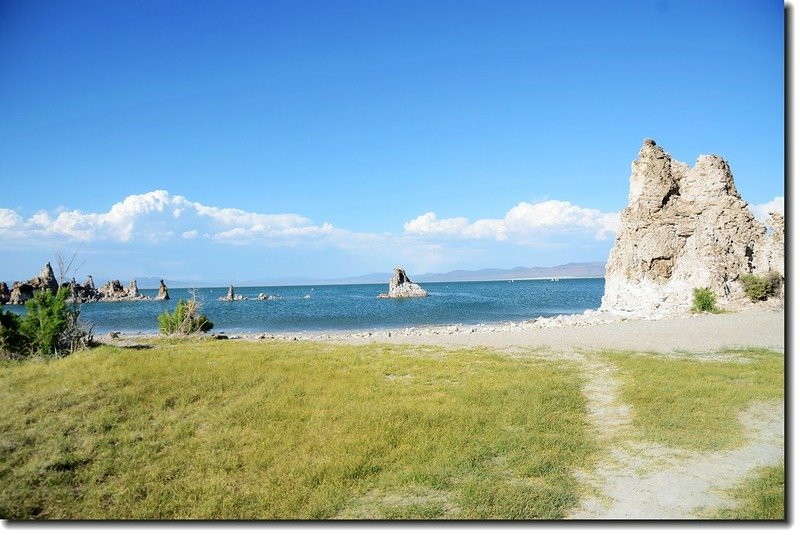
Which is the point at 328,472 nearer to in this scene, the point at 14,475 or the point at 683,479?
the point at 14,475

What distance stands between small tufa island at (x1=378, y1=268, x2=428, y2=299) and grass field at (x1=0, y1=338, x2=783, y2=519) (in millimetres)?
92424

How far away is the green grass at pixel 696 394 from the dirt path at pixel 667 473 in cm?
31

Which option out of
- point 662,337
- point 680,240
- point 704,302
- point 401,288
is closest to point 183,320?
point 662,337

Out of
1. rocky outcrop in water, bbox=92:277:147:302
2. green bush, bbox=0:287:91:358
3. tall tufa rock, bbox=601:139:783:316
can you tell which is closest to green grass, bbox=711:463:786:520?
green bush, bbox=0:287:91:358

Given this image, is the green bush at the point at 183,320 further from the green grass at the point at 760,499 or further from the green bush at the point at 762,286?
the green bush at the point at 762,286

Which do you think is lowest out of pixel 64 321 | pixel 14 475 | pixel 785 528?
pixel 785 528

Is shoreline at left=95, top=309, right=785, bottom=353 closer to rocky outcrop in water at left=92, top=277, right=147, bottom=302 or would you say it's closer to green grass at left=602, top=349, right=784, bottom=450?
green grass at left=602, top=349, right=784, bottom=450

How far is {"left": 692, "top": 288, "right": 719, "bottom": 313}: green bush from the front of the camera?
32.1 m

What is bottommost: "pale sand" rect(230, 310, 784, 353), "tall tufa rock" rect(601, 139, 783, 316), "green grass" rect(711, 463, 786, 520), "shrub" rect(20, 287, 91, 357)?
"pale sand" rect(230, 310, 784, 353)

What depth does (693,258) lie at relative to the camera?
1533 inches

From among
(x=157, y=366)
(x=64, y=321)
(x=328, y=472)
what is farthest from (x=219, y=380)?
(x=64, y=321)

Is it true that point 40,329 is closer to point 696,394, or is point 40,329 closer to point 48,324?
point 48,324

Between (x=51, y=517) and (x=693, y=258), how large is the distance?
44.1m

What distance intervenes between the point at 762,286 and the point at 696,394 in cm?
3003
